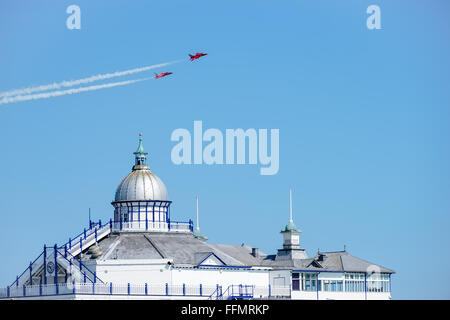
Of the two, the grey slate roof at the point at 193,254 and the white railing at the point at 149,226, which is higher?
the white railing at the point at 149,226

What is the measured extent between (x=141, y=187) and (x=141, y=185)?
256mm

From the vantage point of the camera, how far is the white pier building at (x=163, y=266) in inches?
5123

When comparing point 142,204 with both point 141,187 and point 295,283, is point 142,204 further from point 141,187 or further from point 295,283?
point 295,283

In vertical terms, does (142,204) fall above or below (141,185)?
below

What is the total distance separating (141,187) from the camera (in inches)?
5591

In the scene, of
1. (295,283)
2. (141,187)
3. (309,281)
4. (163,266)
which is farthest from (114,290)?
(309,281)

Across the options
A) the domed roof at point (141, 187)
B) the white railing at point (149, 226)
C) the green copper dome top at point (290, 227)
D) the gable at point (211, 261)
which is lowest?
the gable at point (211, 261)

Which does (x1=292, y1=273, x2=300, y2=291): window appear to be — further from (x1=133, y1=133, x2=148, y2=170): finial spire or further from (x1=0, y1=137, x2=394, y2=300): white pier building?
(x1=133, y1=133, x2=148, y2=170): finial spire

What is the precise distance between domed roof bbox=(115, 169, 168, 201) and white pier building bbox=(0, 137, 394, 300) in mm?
112

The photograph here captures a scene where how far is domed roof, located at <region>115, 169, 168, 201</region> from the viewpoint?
142 metres

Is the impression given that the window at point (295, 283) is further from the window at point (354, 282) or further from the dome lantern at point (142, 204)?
the dome lantern at point (142, 204)

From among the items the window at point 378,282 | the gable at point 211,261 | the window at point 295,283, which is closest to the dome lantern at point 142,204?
the gable at point 211,261
